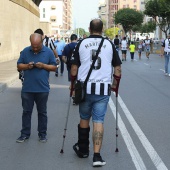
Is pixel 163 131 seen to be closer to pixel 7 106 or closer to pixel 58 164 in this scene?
pixel 58 164

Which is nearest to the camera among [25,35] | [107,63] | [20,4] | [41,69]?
[107,63]

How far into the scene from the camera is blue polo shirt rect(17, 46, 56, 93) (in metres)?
7.00

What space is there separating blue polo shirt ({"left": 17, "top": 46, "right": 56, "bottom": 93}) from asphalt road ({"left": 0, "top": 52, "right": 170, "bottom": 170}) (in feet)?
2.95

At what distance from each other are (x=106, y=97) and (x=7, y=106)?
563 centimetres

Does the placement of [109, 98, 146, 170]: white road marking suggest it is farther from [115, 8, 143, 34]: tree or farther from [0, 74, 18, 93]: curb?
[115, 8, 143, 34]: tree

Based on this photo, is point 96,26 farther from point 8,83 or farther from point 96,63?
point 8,83

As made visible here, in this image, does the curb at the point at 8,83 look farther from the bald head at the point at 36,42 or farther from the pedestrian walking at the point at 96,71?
the pedestrian walking at the point at 96,71

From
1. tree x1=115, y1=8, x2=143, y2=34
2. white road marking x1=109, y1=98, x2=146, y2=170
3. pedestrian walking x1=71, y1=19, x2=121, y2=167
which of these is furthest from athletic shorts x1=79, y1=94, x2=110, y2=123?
tree x1=115, y1=8, x2=143, y2=34

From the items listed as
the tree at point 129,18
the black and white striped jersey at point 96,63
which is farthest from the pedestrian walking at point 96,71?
the tree at point 129,18

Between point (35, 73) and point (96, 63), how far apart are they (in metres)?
1.53

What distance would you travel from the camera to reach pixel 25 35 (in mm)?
40688

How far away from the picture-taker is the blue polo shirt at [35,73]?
6996 millimetres

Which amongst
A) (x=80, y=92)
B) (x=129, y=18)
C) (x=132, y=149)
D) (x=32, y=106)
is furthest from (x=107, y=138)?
(x=129, y=18)

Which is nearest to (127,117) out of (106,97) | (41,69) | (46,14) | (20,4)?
(41,69)
